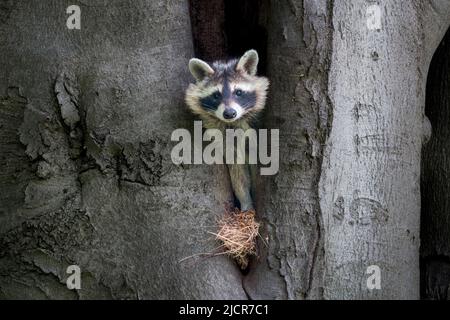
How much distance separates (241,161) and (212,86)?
775mm

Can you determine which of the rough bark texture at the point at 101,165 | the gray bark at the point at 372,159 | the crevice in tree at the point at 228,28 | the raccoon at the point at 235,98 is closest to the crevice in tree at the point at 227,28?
the crevice in tree at the point at 228,28

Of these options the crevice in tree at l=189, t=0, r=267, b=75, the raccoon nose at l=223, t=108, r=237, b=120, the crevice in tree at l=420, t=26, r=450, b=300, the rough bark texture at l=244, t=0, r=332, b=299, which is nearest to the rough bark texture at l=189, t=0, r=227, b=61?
the crevice in tree at l=189, t=0, r=267, b=75

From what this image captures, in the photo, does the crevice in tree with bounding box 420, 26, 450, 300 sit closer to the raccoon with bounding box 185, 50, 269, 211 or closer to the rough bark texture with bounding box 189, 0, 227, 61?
the raccoon with bounding box 185, 50, 269, 211

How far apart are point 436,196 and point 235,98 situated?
2180 mm

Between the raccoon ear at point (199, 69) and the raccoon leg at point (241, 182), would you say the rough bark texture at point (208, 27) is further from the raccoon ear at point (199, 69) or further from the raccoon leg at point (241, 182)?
the raccoon leg at point (241, 182)

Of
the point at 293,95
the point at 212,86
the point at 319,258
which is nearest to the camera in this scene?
the point at 319,258

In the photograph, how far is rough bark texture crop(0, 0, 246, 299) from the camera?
4.96 metres

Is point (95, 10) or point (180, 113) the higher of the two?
point (95, 10)

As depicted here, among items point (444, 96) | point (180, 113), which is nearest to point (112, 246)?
point (180, 113)

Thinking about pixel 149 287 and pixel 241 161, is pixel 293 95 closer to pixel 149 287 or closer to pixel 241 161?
pixel 241 161

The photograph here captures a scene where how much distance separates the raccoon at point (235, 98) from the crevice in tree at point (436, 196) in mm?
1722

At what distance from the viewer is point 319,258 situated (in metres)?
4.79

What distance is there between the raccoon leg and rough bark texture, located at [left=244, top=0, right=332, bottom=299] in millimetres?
1048

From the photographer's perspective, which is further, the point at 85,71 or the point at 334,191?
the point at 85,71
